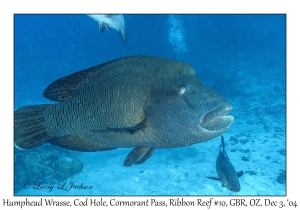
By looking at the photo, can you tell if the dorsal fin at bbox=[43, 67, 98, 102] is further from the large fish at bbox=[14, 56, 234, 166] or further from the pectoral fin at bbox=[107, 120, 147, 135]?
the pectoral fin at bbox=[107, 120, 147, 135]

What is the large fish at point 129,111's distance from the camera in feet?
6.02

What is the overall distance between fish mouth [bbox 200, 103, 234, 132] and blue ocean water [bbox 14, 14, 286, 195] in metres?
5.06

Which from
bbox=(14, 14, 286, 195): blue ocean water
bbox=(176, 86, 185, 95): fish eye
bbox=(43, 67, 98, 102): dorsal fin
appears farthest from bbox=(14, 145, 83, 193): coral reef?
bbox=(176, 86, 185, 95): fish eye

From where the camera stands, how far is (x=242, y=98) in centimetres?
2228

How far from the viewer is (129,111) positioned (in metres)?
1.92

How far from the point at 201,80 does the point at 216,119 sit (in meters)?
27.8

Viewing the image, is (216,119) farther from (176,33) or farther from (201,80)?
(176,33)

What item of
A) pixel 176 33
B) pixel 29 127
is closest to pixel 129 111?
pixel 29 127

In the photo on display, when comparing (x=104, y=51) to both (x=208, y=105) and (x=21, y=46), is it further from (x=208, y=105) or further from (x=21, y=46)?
(x=208, y=105)

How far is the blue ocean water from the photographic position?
27.9ft

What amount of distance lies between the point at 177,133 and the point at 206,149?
10234 millimetres

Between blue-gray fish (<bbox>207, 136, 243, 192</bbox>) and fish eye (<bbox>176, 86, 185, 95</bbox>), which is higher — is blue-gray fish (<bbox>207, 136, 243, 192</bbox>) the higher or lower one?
the lower one

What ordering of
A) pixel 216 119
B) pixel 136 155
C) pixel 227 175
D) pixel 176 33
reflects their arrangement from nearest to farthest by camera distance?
pixel 216 119 → pixel 136 155 → pixel 227 175 → pixel 176 33

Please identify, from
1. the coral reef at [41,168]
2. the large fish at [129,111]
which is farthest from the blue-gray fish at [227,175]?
the coral reef at [41,168]
